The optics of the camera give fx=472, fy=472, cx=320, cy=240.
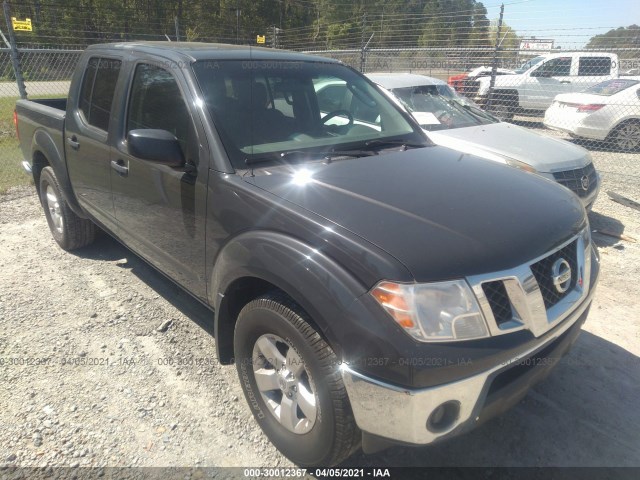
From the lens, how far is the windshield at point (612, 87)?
9.52m

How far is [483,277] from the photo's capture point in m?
1.80

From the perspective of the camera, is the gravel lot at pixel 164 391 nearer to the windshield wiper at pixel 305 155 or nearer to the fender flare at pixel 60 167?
the fender flare at pixel 60 167

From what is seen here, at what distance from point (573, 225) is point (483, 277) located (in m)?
0.80

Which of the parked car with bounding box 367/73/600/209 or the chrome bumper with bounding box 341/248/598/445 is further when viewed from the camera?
the parked car with bounding box 367/73/600/209

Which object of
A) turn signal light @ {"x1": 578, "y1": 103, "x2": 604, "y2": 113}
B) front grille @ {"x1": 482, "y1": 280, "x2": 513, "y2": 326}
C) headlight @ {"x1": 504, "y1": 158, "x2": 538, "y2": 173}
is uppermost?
turn signal light @ {"x1": 578, "y1": 103, "x2": 604, "y2": 113}

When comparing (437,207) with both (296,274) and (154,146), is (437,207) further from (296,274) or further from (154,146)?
(154,146)

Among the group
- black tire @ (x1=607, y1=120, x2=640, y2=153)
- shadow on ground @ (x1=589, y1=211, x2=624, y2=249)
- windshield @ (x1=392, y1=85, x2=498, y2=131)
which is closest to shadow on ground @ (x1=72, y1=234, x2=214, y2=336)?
windshield @ (x1=392, y1=85, x2=498, y2=131)

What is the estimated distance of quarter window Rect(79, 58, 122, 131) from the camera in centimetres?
333

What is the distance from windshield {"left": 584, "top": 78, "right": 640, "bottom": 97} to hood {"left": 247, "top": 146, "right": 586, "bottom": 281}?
874 cm

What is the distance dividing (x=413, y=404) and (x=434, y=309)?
351 millimetres

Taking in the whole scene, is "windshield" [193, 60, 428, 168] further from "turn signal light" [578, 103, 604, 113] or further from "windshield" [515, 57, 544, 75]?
"windshield" [515, 57, 544, 75]

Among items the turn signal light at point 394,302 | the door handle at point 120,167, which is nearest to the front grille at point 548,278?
the turn signal light at point 394,302

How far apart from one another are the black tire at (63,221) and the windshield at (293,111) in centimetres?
235

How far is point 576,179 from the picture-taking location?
500 centimetres
